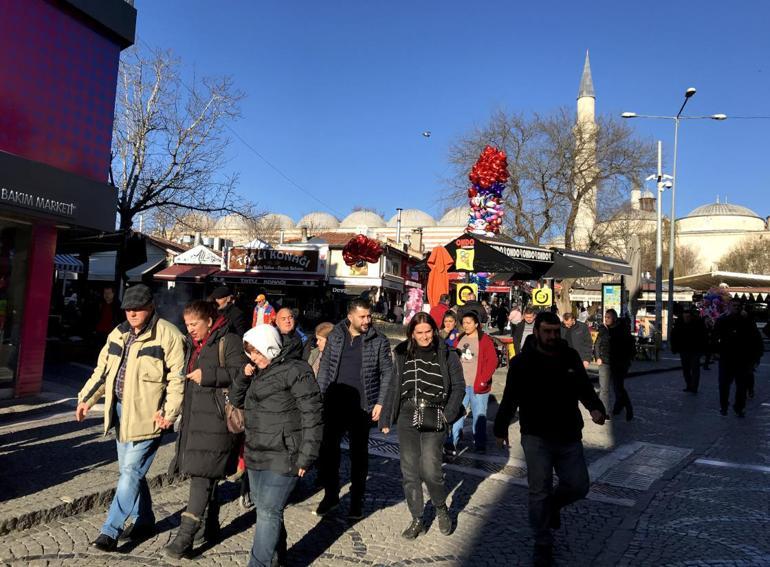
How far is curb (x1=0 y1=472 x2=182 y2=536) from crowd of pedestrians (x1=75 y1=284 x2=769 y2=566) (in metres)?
0.49

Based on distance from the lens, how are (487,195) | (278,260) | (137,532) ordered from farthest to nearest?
1. (278,260)
2. (487,195)
3. (137,532)

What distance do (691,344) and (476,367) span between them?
799cm

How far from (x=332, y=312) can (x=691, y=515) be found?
902 inches

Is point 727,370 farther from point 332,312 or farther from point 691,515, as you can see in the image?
point 332,312

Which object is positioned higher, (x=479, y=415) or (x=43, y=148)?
(x=43, y=148)

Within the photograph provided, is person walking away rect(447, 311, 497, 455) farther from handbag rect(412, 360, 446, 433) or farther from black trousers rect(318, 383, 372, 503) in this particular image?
handbag rect(412, 360, 446, 433)

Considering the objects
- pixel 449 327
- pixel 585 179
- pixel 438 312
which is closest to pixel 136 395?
pixel 449 327

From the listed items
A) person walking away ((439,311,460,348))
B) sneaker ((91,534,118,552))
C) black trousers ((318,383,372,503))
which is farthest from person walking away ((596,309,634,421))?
sneaker ((91,534,118,552))

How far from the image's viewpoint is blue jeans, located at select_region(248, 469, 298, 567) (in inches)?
136

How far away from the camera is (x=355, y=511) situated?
4.77m

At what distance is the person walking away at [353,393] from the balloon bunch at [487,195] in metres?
9.91

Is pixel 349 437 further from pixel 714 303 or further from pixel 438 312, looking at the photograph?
pixel 714 303

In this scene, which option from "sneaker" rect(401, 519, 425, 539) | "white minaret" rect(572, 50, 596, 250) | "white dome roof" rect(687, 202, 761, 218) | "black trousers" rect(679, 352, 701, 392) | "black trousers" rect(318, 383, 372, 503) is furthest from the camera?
"white dome roof" rect(687, 202, 761, 218)

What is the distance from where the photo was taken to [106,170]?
9820mm
